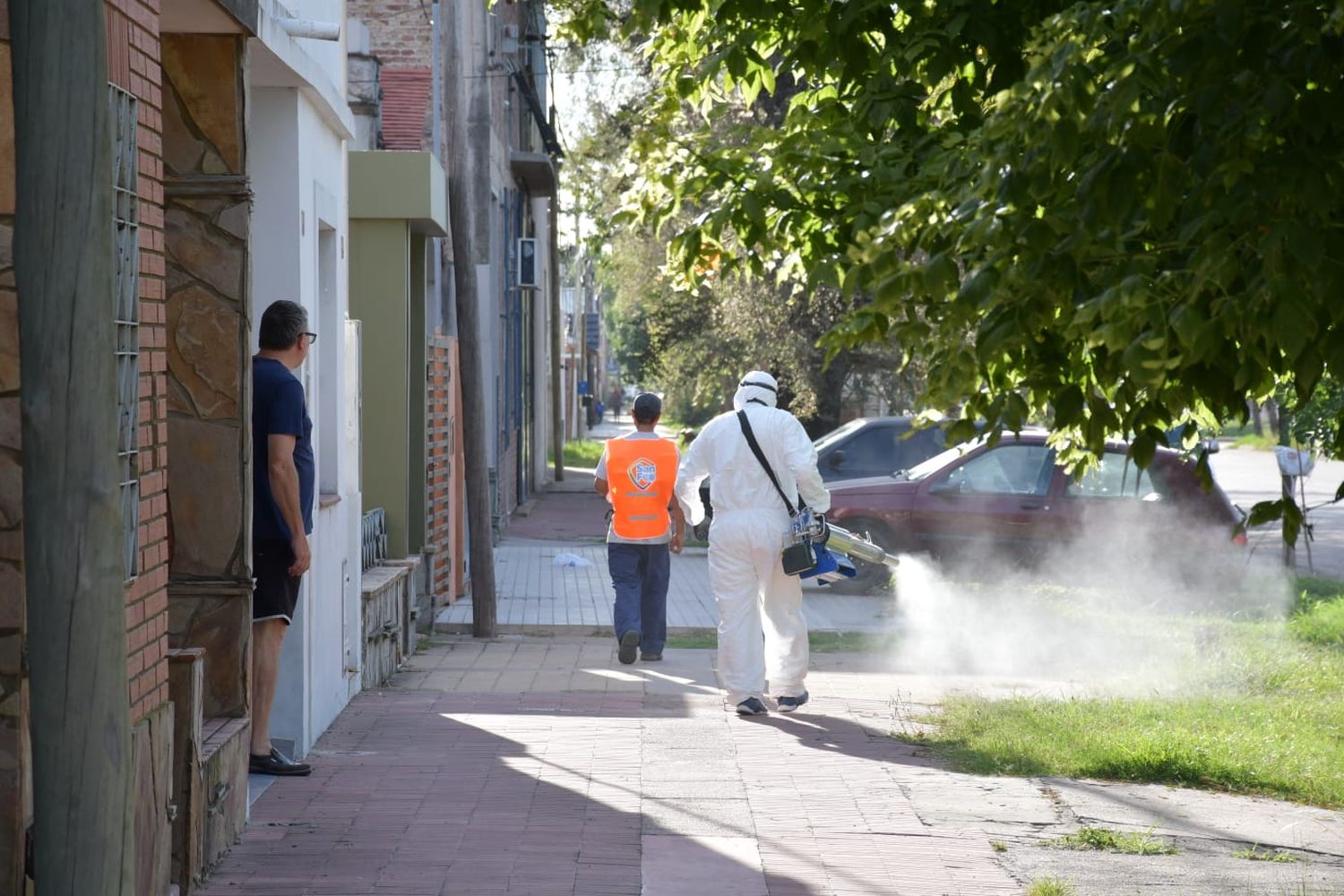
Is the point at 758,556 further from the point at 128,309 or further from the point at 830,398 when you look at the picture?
the point at 830,398

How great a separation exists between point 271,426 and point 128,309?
6.99 feet

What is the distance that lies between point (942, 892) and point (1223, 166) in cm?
298

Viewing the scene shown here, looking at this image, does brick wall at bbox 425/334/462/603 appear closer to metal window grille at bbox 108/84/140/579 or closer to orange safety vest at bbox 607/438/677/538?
orange safety vest at bbox 607/438/677/538

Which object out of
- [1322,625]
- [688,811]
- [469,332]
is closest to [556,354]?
[469,332]

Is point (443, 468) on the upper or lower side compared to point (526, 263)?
lower

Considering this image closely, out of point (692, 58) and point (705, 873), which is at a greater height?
point (692, 58)

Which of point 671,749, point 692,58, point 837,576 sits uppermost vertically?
point 692,58

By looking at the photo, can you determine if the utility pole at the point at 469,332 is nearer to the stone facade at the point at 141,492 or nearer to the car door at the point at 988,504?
the car door at the point at 988,504

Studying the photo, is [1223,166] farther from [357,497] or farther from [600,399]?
[600,399]

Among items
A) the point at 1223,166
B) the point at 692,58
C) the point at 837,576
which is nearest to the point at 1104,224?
the point at 1223,166

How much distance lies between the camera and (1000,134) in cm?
376

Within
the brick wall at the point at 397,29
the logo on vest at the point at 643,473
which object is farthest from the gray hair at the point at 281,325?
the brick wall at the point at 397,29

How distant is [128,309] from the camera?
514cm

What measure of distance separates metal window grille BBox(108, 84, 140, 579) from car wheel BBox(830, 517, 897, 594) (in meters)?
10.8
